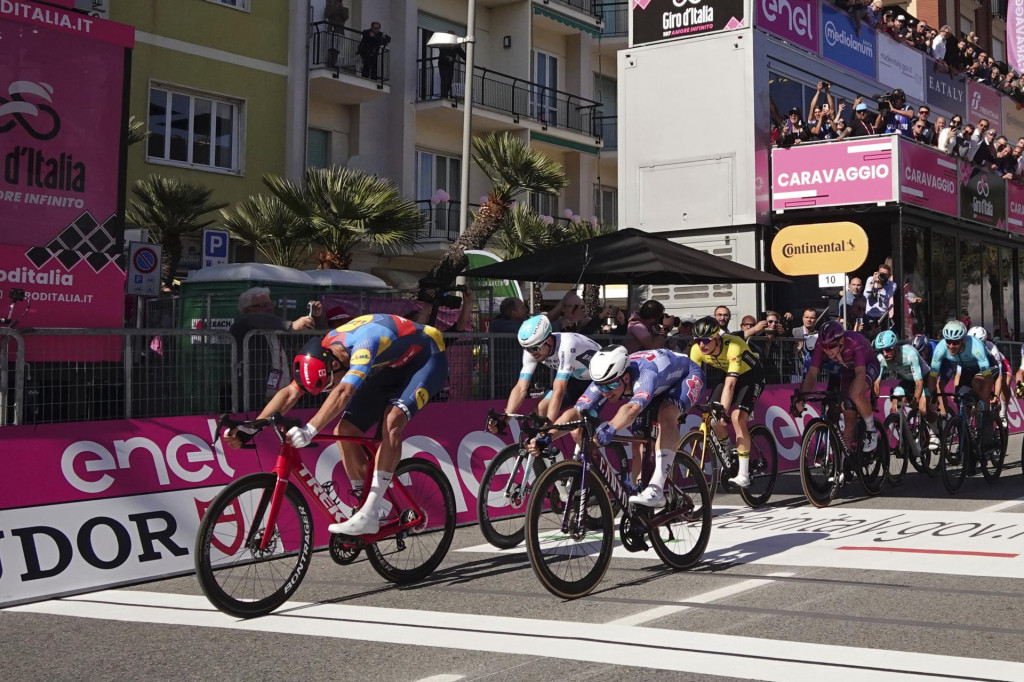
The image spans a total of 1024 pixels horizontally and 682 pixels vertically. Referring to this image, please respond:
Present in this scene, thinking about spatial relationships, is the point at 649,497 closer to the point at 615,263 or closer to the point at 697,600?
the point at 697,600

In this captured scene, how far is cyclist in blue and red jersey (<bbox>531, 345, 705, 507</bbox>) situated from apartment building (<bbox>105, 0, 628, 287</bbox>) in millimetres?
13751

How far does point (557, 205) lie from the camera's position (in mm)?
35906

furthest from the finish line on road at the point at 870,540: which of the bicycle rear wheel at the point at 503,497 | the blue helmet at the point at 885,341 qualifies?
the blue helmet at the point at 885,341

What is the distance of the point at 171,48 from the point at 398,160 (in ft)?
22.5

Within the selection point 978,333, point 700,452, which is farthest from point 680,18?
point 700,452

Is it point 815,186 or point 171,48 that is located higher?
point 171,48

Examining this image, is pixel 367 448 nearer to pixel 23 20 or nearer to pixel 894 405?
pixel 23 20

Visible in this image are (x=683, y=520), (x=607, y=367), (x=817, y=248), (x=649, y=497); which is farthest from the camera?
(x=817, y=248)

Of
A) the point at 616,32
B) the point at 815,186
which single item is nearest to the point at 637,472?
the point at 815,186

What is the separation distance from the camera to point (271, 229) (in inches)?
917

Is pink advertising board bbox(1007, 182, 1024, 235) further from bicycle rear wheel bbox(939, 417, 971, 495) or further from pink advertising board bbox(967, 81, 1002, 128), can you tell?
bicycle rear wheel bbox(939, 417, 971, 495)

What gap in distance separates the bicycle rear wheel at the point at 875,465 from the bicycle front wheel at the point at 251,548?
22.9ft

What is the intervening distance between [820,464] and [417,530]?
16.8ft

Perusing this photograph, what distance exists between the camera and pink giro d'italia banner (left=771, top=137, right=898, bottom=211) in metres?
22.1
